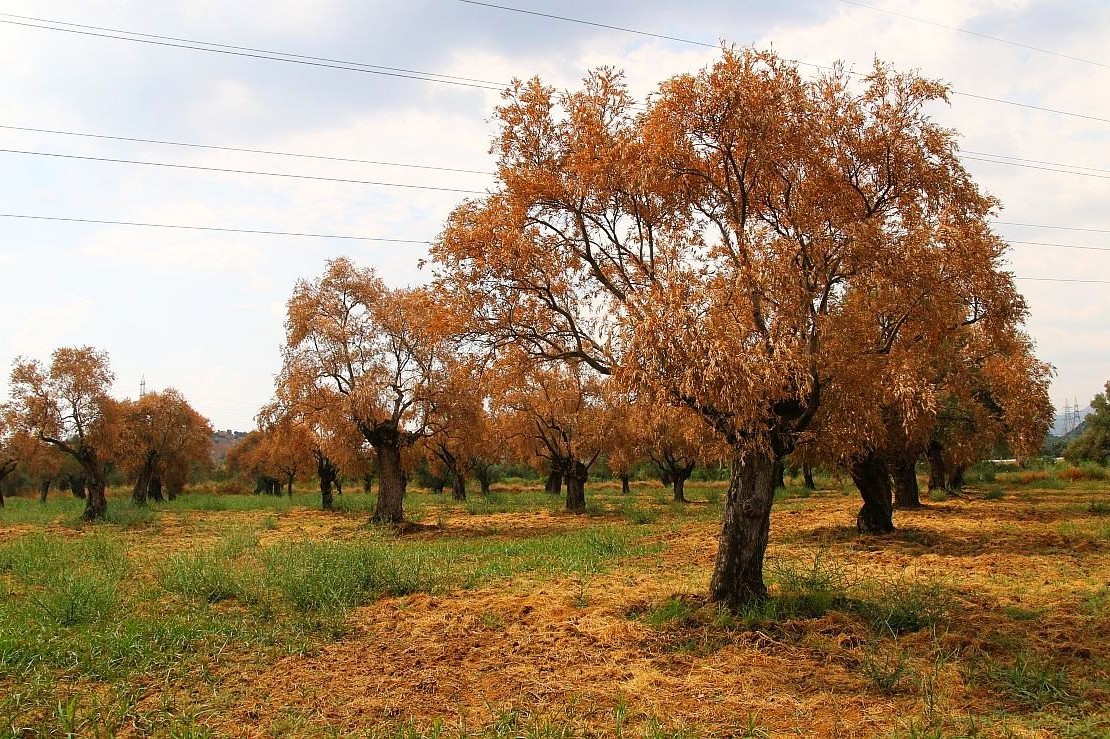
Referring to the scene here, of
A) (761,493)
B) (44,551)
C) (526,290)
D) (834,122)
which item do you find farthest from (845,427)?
(44,551)

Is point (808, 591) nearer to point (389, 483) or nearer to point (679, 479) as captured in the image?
point (389, 483)

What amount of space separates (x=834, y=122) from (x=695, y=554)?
9752 mm

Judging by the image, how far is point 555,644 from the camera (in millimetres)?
8430

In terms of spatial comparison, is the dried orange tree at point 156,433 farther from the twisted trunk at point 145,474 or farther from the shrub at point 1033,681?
the shrub at point 1033,681

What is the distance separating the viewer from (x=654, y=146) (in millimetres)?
10109

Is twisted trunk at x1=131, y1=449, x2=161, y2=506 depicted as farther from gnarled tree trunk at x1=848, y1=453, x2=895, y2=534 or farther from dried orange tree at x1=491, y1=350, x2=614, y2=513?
gnarled tree trunk at x1=848, y1=453, x2=895, y2=534

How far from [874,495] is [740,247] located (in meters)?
11.9

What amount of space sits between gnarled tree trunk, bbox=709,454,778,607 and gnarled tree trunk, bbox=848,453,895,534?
991 cm

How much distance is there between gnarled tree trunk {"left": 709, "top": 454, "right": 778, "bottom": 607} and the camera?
32.1ft

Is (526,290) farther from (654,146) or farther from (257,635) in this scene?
(257,635)

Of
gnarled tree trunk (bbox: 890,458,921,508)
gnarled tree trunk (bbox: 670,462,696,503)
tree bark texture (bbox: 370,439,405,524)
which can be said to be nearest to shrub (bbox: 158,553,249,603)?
tree bark texture (bbox: 370,439,405,524)

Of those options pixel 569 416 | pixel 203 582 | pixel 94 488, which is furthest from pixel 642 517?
pixel 94 488

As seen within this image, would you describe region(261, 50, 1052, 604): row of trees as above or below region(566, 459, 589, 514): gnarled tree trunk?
above

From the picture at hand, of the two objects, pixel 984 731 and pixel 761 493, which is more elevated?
pixel 761 493
